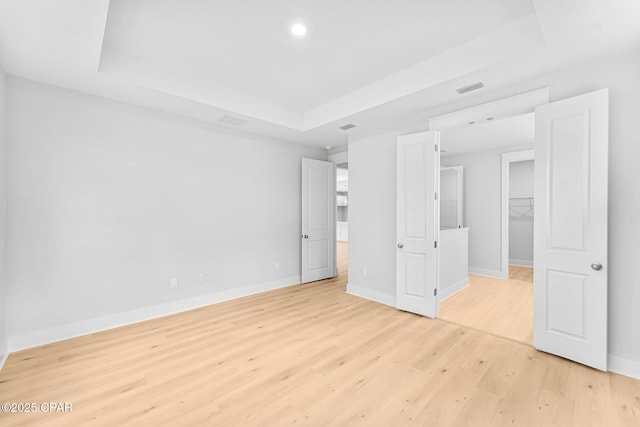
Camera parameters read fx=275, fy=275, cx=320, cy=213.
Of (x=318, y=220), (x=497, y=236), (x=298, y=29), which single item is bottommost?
(x=497, y=236)

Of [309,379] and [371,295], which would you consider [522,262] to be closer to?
[371,295]

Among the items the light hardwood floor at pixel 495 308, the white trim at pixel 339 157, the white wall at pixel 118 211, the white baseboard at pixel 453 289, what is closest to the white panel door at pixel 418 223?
the light hardwood floor at pixel 495 308

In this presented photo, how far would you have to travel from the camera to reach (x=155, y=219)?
3605 millimetres

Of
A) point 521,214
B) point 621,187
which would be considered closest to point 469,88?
point 621,187

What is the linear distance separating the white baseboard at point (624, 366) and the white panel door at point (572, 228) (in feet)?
0.35

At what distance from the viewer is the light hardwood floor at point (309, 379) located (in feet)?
6.01

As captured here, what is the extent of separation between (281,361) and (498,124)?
4.63m

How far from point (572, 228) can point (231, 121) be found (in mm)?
4172

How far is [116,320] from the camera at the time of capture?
327 cm

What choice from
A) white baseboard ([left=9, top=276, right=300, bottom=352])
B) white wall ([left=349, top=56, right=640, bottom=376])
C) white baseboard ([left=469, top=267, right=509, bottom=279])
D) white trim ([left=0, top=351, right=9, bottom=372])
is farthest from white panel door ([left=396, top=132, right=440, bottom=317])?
white trim ([left=0, top=351, right=9, bottom=372])

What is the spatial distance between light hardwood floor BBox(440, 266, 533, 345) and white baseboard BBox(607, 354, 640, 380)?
1.90 feet

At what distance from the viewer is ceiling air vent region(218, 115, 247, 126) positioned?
12.8ft

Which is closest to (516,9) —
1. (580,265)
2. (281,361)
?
(580,265)

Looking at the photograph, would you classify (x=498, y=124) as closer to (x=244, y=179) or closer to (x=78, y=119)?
(x=244, y=179)
